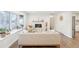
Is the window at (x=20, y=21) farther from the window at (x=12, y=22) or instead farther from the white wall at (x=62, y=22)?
the white wall at (x=62, y=22)

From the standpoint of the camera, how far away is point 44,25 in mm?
2623

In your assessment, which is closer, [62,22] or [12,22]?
[12,22]

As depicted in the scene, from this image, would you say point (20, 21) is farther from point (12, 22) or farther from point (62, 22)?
point (62, 22)

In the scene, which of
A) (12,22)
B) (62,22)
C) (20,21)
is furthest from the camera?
(62,22)

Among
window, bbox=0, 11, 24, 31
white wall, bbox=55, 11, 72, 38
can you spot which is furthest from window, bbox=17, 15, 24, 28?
white wall, bbox=55, 11, 72, 38

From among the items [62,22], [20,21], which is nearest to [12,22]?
[20,21]

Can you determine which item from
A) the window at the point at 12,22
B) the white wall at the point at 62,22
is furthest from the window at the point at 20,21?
the white wall at the point at 62,22

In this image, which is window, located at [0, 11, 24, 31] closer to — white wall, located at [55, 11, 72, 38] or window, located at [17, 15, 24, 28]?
window, located at [17, 15, 24, 28]
